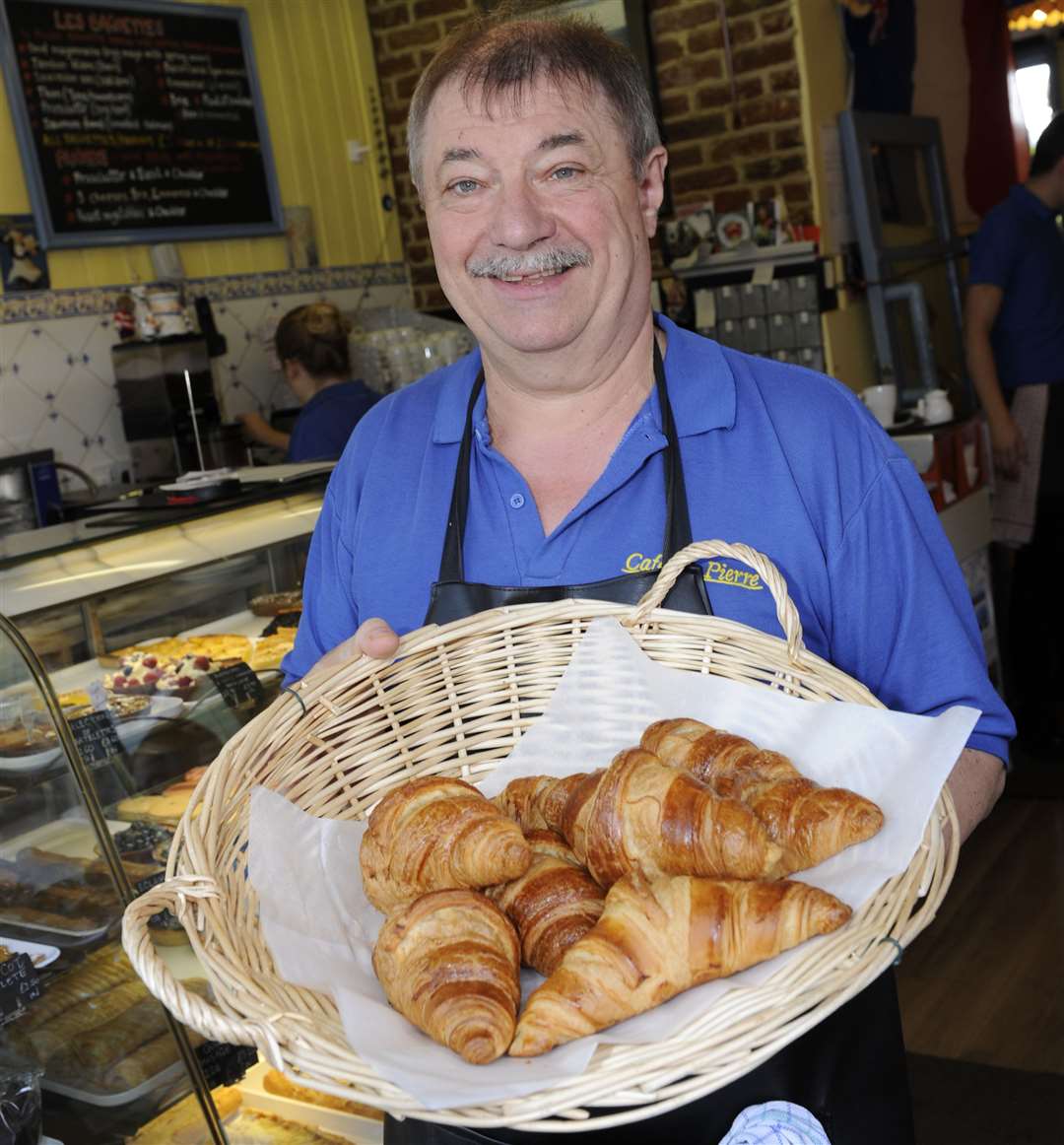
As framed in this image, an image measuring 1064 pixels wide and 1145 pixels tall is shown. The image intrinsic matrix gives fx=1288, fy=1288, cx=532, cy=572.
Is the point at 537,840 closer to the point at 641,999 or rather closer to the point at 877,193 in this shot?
the point at 641,999

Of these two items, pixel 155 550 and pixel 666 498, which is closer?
pixel 666 498

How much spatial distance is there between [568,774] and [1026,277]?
3724 millimetres

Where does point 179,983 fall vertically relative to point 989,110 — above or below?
below

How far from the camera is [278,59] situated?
5.41m

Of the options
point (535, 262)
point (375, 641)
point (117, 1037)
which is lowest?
point (117, 1037)

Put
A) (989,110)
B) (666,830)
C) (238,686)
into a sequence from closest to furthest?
(666,830) → (238,686) → (989,110)

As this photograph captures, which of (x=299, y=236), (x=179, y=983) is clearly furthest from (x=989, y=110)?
(x=179, y=983)

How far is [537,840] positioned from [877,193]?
424 cm

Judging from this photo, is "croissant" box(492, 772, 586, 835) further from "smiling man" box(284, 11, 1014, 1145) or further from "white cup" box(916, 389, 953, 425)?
"white cup" box(916, 389, 953, 425)

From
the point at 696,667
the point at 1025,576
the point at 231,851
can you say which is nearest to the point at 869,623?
the point at 696,667

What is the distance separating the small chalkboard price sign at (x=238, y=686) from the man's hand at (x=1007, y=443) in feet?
10.2

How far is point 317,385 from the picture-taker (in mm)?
4715

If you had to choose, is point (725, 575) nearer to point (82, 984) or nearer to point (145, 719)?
point (82, 984)

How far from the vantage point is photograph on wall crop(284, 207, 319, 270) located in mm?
5363
